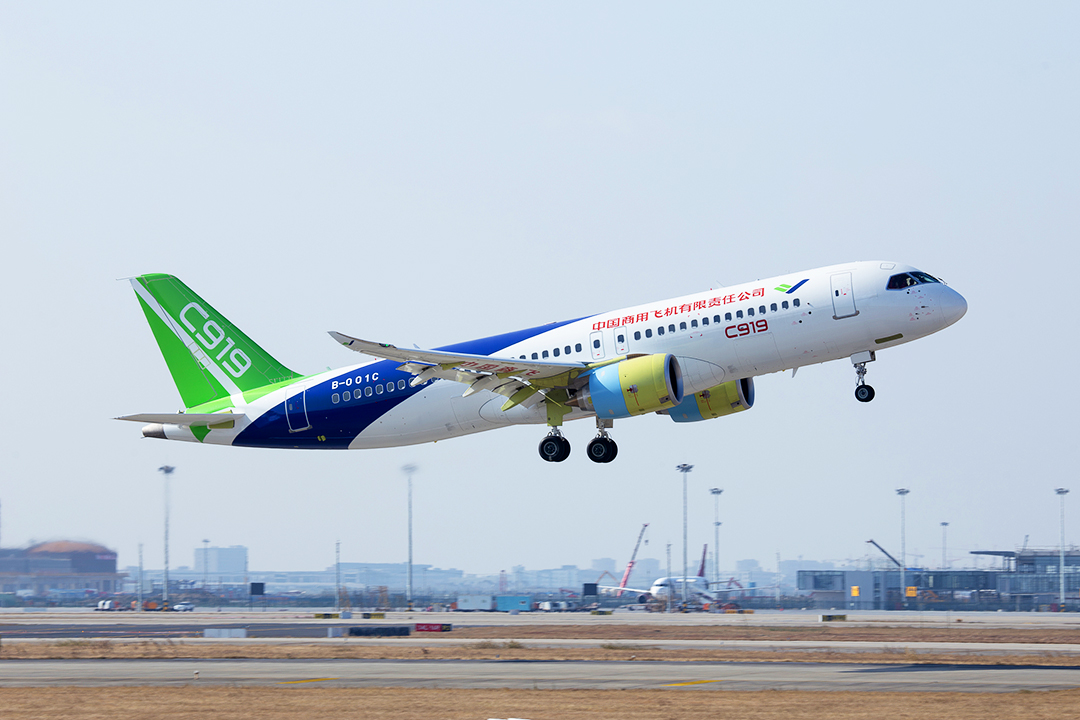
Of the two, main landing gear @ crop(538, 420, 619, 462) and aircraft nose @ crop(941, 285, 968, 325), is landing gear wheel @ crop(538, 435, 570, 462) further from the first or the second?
aircraft nose @ crop(941, 285, 968, 325)

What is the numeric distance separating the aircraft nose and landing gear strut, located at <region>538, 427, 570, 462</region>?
15.9 m

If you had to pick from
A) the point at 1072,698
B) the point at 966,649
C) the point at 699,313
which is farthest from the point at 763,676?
the point at 966,649

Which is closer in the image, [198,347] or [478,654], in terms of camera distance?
[478,654]

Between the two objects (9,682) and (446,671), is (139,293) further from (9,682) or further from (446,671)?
(446,671)

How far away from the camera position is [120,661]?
2077 inches

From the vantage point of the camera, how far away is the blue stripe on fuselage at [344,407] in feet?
170

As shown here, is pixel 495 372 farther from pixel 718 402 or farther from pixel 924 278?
pixel 924 278

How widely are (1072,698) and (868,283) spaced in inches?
681

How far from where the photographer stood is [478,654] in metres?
55.3

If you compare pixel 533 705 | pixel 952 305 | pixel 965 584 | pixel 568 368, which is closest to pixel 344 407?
pixel 568 368

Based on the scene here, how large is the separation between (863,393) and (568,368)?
1143cm

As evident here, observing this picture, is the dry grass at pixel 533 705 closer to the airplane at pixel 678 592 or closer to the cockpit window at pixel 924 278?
the cockpit window at pixel 924 278

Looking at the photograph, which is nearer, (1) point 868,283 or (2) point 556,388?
(1) point 868,283

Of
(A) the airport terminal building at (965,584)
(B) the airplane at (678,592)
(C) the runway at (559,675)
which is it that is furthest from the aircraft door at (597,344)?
(B) the airplane at (678,592)
